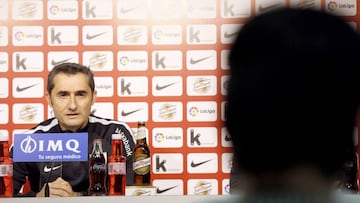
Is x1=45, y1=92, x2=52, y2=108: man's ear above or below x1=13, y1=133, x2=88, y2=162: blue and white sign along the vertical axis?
above

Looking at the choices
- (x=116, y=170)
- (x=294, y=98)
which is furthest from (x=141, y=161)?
(x=294, y=98)

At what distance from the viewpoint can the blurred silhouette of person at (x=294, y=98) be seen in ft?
1.99

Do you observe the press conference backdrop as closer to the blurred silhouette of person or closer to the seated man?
the seated man

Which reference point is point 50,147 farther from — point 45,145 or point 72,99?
point 72,99

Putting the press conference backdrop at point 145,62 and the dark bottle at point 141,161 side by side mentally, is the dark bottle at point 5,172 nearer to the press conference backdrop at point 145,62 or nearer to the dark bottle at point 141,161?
the press conference backdrop at point 145,62

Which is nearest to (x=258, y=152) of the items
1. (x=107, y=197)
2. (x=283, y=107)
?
(x=283, y=107)

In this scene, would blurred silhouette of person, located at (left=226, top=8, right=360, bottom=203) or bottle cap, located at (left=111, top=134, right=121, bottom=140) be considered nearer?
blurred silhouette of person, located at (left=226, top=8, right=360, bottom=203)

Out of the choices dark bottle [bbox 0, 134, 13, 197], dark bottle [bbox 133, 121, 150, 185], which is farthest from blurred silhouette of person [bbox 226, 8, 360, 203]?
dark bottle [bbox 0, 134, 13, 197]

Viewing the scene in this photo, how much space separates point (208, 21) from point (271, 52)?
1993 mm

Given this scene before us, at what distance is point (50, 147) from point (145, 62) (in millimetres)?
468

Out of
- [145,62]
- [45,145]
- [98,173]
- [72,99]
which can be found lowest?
[98,173]

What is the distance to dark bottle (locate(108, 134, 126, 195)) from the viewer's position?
2.54 m

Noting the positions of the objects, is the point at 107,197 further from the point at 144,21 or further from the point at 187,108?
the point at 144,21

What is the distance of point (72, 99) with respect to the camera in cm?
257
